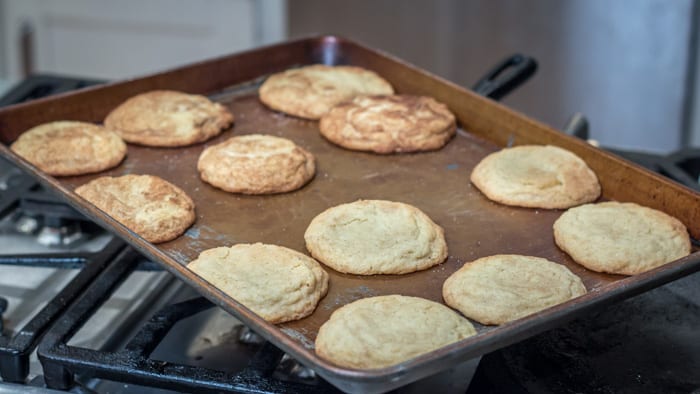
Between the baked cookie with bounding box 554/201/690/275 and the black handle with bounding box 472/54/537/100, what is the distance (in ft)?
1.55

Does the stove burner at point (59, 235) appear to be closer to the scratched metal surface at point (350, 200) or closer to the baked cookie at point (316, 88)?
the scratched metal surface at point (350, 200)

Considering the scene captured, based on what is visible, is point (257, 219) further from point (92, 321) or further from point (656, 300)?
point (656, 300)

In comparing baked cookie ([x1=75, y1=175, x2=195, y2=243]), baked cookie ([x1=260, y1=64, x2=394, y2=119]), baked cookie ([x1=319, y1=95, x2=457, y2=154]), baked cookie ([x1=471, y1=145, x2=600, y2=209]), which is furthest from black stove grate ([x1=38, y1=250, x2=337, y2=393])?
baked cookie ([x1=260, y1=64, x2=394, y2=119])

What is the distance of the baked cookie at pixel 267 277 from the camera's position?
3.91ft

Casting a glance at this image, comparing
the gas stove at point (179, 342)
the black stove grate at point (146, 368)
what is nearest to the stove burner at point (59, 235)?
the gas stove at point (179, 342)

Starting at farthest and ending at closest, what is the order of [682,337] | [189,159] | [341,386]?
[189,159] → [682,337] → [341,386]


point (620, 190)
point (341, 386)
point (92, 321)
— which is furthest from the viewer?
point (620, 190)

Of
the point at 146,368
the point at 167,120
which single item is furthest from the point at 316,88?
the point at 146,368

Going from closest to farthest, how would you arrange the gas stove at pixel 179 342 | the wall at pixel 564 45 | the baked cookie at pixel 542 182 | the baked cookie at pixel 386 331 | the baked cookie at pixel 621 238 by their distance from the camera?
the baked cookie at pixel 386 331 → the gas stove at pixel 179 342 → the baked cookie at pixel 621 238 → the baked cookie at pixel 542 182 → the wall at pixel 564 45

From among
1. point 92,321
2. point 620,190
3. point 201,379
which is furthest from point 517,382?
point 92,321

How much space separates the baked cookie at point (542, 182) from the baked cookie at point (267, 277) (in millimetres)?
411

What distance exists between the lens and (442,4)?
3.68 metres

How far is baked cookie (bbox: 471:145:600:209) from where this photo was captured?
153cm

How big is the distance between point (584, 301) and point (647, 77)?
260 cm
